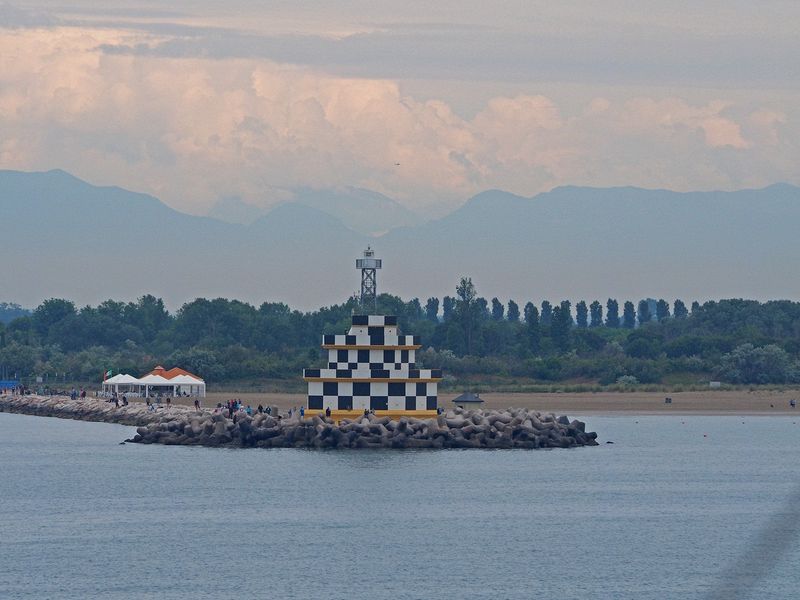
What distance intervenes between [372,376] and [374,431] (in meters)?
2.27

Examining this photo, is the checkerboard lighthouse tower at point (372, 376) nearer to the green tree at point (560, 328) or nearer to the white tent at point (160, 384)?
the white tent at point (160, 384)

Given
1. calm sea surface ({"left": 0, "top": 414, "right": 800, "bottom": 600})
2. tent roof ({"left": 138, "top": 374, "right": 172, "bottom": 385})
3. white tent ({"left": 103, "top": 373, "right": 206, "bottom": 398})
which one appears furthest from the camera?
white tent ({"left": 103, "top": 373, "right": 206, "bottom": 398})

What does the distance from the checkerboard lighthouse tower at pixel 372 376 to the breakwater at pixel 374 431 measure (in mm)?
640

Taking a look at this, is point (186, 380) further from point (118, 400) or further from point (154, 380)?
point (118, 400)

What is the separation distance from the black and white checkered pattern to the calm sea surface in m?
2.43

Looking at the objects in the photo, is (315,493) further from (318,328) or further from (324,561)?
(318,328)

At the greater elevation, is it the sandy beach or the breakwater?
the sandy beach

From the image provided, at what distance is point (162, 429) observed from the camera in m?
65.8

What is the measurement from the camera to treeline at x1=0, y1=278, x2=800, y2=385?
11712 centimetres

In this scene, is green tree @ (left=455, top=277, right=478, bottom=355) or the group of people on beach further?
green tree @ (left=455, top=277, right=478, bottom=355)

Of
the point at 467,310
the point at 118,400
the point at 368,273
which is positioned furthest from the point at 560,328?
the point at 368,273

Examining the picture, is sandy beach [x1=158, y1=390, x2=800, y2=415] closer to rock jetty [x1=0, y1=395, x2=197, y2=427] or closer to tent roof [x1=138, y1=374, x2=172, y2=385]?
tent roof [x1=138, y1=374, x2=172, y2=385]

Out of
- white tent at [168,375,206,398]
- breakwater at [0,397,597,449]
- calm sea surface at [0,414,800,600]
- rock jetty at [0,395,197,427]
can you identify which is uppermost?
white tent at [168,375,206,398]

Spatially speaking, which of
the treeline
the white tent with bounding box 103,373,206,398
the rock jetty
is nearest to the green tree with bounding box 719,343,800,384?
the treeline
